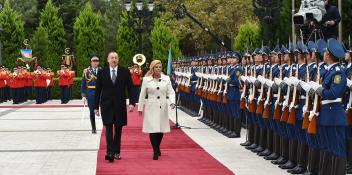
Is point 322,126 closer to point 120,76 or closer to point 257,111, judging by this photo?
point 257,111

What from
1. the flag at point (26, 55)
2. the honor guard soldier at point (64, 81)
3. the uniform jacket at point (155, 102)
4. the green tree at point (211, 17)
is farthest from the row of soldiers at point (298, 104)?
the green tree at point (211, 17)

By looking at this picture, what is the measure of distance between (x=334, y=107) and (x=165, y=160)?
4.23 m

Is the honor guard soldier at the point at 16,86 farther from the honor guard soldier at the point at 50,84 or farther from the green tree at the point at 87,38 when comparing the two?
the green tree at the point at 87,38

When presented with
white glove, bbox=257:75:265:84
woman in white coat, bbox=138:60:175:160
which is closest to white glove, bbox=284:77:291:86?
white glove, bbox=257:75:265:84

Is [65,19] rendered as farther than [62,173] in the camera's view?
Yes

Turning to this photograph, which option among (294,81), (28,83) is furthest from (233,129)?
Result: (28,83)

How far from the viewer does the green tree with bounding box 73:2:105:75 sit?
174 ft

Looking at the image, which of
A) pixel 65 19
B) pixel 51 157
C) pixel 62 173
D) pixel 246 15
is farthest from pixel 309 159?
pixel 65 19

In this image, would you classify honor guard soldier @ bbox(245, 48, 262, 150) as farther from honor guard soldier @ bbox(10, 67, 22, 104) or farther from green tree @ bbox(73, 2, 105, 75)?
green tree @ bbox(73, 2, 105, 75)

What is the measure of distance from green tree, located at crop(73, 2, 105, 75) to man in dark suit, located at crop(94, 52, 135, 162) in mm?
38374

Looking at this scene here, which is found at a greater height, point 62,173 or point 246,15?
point 246,15

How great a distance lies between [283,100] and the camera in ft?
41.2

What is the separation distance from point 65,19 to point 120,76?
5736cm

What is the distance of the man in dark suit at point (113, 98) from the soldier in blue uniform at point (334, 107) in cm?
449
